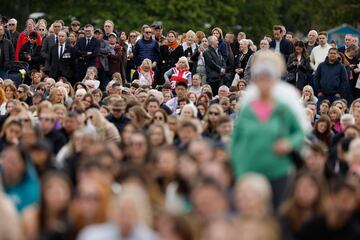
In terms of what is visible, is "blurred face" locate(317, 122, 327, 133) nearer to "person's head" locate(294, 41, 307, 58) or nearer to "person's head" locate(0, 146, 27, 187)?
"person's head" locate(0, 146, 27, 187)

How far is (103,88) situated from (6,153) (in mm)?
19920

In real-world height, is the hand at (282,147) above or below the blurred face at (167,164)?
above

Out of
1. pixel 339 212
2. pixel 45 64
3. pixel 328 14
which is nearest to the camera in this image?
pixel 339 212

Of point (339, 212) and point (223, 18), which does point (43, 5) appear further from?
point (339, 212)

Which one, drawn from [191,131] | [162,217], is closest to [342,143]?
[191,131]

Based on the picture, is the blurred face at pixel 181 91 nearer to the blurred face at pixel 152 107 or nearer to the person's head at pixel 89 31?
the blurred face at pixel 152 107

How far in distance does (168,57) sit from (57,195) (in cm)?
2218

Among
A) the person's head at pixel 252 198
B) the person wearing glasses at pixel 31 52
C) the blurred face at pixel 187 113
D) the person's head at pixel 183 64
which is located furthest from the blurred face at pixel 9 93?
the person's head at pixel 252 198

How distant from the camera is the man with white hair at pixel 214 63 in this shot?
36312 millimetres

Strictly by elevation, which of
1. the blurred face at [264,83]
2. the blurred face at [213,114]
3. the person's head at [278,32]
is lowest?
the person's head at [278,32]

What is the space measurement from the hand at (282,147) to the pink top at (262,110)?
0.28m

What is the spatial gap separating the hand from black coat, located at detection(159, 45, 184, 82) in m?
21.9

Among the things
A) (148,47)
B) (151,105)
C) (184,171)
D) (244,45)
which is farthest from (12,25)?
(184,171)

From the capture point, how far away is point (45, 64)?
36.8 m
